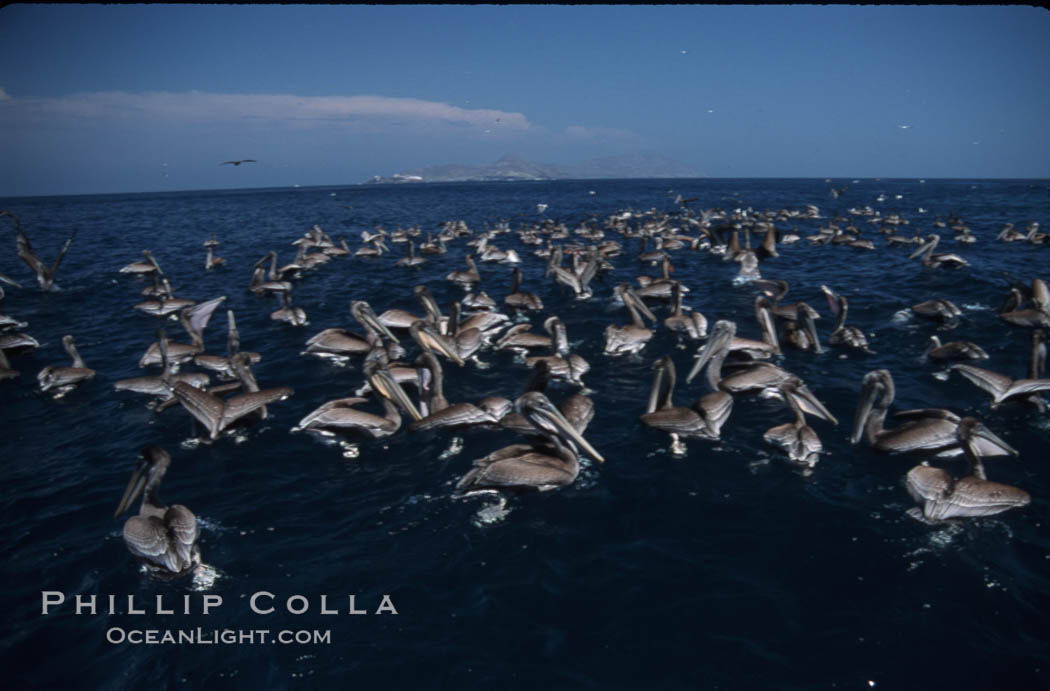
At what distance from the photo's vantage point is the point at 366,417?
931 centimetres

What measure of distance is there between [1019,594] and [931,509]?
3.78 feet

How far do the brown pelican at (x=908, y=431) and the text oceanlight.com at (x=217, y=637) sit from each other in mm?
8033

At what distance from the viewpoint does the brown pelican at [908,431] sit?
798 cm

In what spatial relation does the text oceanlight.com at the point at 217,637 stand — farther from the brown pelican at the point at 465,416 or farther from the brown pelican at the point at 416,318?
the brown pelican at the point at 416,318

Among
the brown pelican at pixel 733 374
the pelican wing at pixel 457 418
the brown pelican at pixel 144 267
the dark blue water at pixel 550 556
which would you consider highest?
the brown pelican at pixel 144 267

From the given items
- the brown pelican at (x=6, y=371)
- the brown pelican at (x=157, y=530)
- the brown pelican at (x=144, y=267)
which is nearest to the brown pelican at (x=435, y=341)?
the brown pelican at (x=157, y=530)

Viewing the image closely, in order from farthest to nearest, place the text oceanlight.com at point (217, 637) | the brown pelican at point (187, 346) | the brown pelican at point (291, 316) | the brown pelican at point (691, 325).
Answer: the brown pelican at point (291, 316) < the brown pelican at point (691, 325) < the brown pelican at point (187, 346) < the text oceanlight.com at point (217, 637)

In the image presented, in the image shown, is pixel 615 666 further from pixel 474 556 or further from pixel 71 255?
pixel 71 255

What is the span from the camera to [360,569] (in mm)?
6598

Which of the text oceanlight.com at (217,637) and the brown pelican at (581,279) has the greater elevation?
the brown pelican at (581,279)

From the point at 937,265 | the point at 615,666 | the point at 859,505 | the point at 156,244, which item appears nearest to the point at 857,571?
the point at 859,505

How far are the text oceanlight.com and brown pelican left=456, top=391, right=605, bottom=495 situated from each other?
8.47 feet

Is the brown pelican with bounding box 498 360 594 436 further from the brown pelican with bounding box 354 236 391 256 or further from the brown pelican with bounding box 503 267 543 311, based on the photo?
the brown pelican with bounding box 354 236 391 256

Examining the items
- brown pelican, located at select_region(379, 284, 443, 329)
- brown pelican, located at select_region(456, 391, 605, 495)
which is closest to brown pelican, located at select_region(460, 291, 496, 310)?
brown pelican, located at select_region(379, 284, 443, 329)
